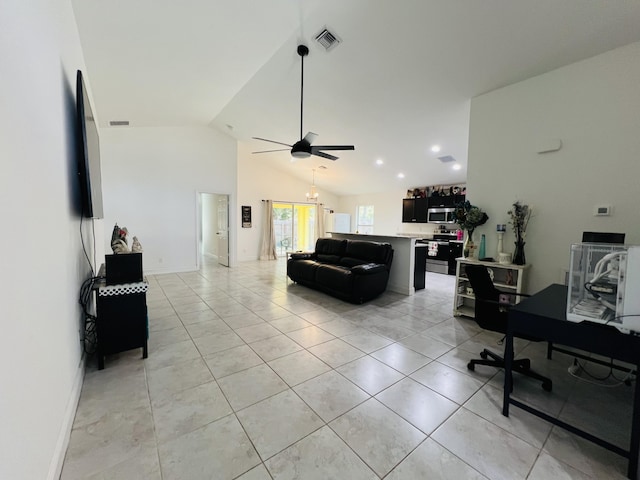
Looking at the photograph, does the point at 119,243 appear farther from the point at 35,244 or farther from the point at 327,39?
the point at 327,39

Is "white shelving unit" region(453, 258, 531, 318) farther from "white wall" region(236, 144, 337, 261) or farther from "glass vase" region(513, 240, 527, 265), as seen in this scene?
"white wall" region(236, 144, 337, 261)

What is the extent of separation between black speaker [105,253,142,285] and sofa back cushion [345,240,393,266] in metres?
3.47

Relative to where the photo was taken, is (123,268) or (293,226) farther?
(293,226)

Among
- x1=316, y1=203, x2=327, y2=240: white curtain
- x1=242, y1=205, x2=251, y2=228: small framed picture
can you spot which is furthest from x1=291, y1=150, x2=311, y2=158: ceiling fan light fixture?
x1=316, y1=203, x2=327, y2=240: white curtain

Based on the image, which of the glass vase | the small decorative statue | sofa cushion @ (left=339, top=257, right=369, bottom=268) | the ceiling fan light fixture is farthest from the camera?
sofa cushion @ (left=339, top=257, right=369, bottom=268)

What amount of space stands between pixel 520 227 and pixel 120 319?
4.49 metres

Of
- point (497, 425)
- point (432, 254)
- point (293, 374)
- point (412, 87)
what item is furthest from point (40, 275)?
point (432, 254)

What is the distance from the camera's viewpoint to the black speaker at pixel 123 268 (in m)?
2.48

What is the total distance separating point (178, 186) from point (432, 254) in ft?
22.4

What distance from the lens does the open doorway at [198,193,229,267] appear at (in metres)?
7.62

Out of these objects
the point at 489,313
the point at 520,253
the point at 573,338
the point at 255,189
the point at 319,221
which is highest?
the point at 255,189

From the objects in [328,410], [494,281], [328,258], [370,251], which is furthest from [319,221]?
[328,410]

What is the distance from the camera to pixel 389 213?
29.7ft

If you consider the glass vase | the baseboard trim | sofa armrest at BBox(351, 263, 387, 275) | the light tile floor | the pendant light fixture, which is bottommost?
the light tile floor
